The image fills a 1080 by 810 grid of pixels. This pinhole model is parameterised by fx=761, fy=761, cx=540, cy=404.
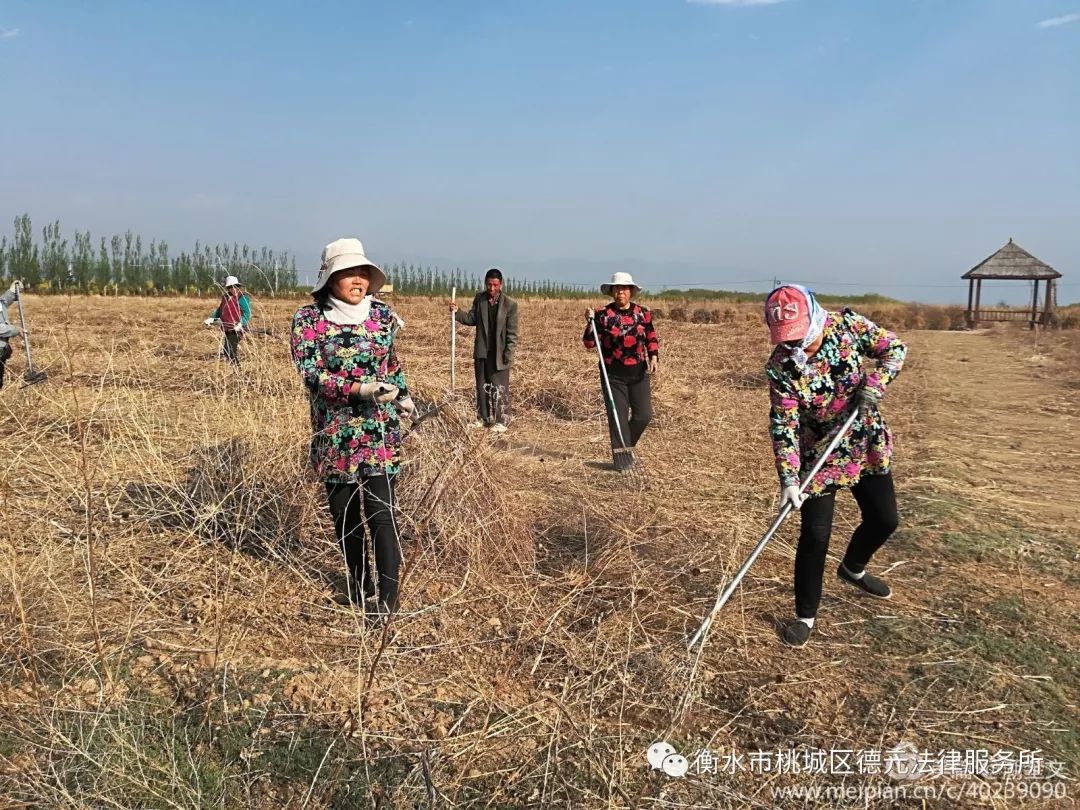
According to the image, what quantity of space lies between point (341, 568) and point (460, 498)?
616mm

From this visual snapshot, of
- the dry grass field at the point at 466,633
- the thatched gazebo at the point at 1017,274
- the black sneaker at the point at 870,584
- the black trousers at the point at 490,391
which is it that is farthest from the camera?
the thatched gazebo at the point at 1017,274

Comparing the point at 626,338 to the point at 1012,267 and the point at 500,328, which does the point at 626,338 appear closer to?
the point at 500,328

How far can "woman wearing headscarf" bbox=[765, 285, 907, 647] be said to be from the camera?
2.71 metres

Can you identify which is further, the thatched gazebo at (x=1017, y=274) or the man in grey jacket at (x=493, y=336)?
the thatched gazebo at (x=1017, y=274)

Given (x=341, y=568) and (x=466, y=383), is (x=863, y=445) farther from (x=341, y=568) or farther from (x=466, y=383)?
(x=466, y=383)

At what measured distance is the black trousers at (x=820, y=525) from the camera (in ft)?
9.32

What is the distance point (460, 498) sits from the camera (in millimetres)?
3500

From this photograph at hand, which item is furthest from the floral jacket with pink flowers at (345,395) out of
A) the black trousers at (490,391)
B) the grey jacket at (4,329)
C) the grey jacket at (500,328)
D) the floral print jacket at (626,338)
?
the grey jacket at (4,329)

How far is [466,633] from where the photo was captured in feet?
9.37

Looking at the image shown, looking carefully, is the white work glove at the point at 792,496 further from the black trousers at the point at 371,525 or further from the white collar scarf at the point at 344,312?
the white collar scarf at the point at 344,312

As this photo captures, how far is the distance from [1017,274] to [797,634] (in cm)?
2414

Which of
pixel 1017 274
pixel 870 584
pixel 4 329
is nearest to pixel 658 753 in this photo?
pixel 870 584

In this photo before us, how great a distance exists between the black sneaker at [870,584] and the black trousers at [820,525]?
0.33 meters

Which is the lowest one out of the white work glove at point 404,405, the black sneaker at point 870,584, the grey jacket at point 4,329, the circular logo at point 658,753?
the circular logo at point 658,753
